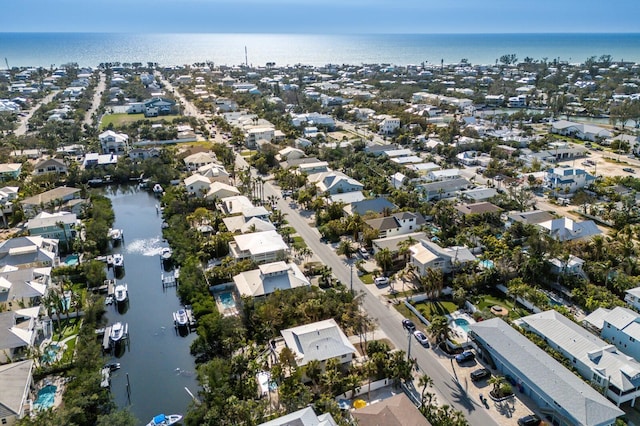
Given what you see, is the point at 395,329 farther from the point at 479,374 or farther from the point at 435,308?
the point at 479,374

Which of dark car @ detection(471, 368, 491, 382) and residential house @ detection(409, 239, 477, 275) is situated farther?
→ residential house @ detection(409, 239, 477, 275)

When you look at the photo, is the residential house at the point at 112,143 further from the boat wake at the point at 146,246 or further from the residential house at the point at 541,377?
the residential house at the point at 541,377

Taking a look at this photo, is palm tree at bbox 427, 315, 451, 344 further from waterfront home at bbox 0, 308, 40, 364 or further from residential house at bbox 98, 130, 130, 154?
residential house at bbox 98, 130, 130, 154

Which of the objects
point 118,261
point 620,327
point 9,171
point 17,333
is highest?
point 9,171

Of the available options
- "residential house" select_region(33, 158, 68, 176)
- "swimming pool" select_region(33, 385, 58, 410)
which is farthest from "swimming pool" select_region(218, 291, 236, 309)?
"residential house" select_region(33, 158, 68, 176)

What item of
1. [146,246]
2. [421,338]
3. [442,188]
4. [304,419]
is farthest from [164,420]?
[442,188]

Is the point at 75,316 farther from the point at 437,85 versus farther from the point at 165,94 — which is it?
the point at 437,85
